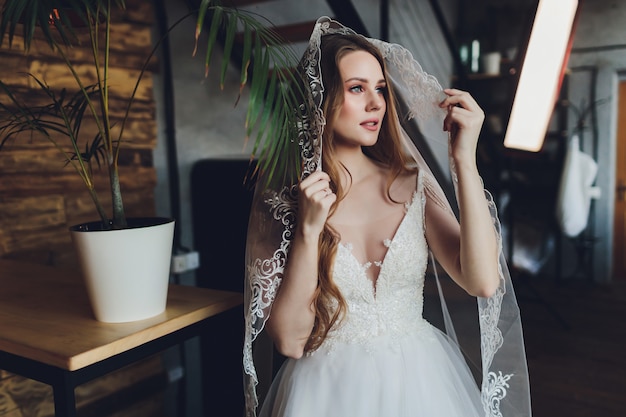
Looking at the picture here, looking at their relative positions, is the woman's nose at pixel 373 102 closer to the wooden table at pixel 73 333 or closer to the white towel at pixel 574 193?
the wooden table at pixel 73 333

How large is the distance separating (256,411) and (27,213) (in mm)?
1340

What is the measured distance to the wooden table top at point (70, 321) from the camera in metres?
1.20

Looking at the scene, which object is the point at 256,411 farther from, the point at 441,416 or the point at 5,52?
the point at 5,52

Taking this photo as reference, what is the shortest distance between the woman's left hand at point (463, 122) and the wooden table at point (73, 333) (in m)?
0.73

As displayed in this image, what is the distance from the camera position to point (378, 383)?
138cm

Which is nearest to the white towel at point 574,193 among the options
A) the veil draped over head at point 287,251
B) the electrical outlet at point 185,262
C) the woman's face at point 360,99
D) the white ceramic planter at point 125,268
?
the electrical outlet at point 185,262

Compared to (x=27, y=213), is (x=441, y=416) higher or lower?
lower

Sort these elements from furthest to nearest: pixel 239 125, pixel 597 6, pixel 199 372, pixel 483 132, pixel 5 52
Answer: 1. pixel 597 6
2. pixel 483 132
3. pixel 239 125
4. pixel 199 372
5. pixel 5 52

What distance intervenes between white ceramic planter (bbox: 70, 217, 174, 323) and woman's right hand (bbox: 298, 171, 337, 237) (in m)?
0.35

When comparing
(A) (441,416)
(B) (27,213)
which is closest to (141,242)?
(A) (441,416)

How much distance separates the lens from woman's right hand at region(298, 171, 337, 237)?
129cm

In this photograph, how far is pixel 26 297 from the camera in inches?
63.1

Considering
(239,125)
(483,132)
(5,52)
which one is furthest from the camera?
(483,132)

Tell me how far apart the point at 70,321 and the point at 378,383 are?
79 cm
